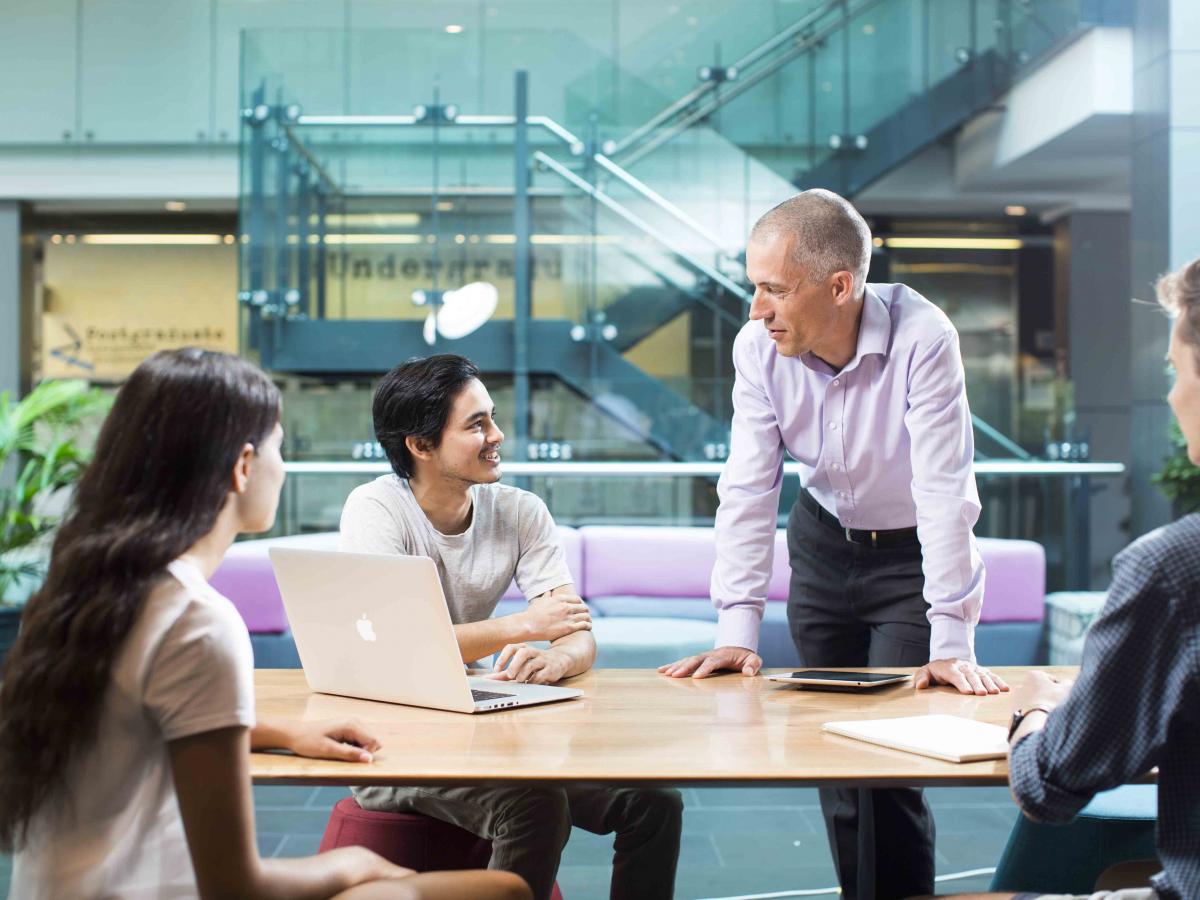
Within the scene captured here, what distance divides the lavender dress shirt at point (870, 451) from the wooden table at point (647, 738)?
211 mm

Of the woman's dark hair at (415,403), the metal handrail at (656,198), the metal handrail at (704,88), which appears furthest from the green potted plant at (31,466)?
the woman's dark hair at (415,403)

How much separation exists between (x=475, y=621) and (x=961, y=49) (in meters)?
6.95

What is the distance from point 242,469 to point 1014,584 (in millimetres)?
4305

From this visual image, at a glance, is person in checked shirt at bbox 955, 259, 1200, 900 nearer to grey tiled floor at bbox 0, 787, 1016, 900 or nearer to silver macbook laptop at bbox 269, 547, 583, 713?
silver macbook laptop at bbox 269, 547, 583, 713

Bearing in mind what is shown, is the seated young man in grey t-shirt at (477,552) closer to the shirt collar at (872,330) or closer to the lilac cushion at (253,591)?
the shirt collar at (872,330)

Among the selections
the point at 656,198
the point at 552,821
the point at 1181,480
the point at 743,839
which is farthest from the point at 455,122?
the point at 552,821

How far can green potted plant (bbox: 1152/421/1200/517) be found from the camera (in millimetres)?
5676

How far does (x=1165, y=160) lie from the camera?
6336 mm

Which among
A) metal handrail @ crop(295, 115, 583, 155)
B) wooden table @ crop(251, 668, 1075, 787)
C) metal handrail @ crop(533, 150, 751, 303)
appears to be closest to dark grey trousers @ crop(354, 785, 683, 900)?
wooden table @ crop(251, 668, 1075, 787)

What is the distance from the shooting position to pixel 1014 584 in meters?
5.06

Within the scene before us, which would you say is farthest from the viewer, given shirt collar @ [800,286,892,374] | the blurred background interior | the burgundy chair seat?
the blurred background interior

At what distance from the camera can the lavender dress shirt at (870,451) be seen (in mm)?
2191

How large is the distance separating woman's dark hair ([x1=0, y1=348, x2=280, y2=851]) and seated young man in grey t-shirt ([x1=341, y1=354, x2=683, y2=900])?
0.79m

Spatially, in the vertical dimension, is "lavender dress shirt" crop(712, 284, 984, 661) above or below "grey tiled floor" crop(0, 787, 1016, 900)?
above
